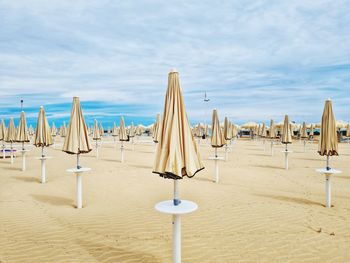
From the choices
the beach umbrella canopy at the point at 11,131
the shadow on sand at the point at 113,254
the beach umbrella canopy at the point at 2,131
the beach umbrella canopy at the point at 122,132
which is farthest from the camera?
the beach umbrella canopy at the point at 122,132

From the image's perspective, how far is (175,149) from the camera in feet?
12.3

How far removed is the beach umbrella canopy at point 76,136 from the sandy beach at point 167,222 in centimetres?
164

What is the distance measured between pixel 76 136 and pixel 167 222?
11.3 ft

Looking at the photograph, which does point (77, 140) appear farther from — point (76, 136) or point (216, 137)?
point (216, 137)

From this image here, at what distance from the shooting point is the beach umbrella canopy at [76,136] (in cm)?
766

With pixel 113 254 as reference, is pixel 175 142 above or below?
above

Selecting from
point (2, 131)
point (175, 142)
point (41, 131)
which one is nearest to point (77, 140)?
point (41, 131)

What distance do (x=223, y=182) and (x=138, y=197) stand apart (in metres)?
3.98

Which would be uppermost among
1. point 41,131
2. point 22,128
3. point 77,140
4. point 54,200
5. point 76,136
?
point 22,128

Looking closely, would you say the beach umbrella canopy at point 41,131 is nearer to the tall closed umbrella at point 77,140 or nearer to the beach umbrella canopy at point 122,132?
the tall closed umbrella at point 77,140

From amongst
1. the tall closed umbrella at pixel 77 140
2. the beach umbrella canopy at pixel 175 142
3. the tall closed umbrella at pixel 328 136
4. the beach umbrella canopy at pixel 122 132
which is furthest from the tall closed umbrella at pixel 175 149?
the beach umbrella canopy at pixel 122 132

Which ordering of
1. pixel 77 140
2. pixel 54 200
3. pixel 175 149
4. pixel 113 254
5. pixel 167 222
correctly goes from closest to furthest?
1. pixel 175 149
2. pixel 113 254
3. pixel 167 222
4. pixel 77 140
5. pixel 54 200

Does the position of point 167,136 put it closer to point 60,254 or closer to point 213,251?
point 213,251

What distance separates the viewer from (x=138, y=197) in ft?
29.3
